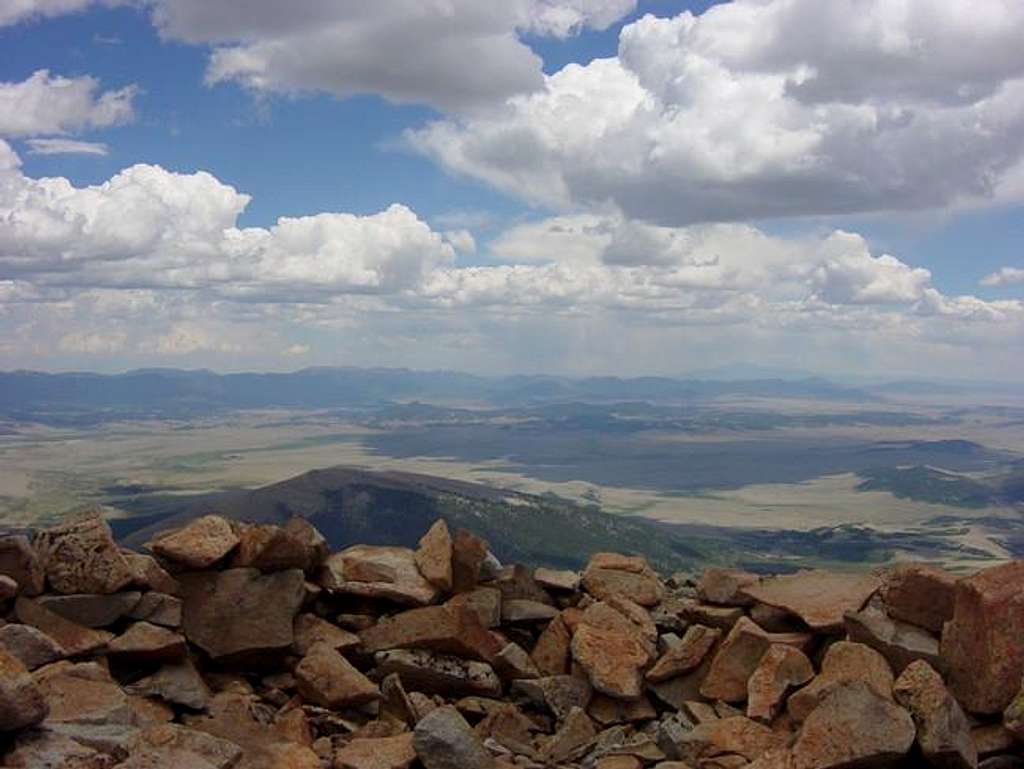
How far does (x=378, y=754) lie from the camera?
1542 centimetres

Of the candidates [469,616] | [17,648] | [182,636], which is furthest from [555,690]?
[17,648]

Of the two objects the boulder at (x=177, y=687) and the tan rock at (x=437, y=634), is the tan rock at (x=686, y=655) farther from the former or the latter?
the boulder at (x=177, y=687)

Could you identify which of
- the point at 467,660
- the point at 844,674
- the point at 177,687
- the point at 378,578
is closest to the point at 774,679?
the point at 844,674

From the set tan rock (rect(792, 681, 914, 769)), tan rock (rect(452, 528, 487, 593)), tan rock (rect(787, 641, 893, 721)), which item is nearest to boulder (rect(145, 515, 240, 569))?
tan rock (rect(452, 528, 487, 593))

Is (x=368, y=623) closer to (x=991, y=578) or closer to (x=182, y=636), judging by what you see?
(x=182, y=636)

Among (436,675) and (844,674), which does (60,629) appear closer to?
(436,675)

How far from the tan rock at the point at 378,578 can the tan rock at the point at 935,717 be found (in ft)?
34.2

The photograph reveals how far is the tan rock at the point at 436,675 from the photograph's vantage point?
19.1m

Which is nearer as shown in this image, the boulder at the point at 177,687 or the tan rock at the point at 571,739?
the tan rock at the point at 571,739

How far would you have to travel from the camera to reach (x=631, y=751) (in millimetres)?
16438

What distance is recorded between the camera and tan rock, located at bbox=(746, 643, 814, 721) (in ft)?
54.4

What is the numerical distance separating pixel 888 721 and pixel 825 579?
266 inches

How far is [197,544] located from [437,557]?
18.3 feet

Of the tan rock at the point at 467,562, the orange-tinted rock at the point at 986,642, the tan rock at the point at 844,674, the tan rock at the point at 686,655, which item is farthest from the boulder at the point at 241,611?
the orange-tinted rock at the point at 986,642
